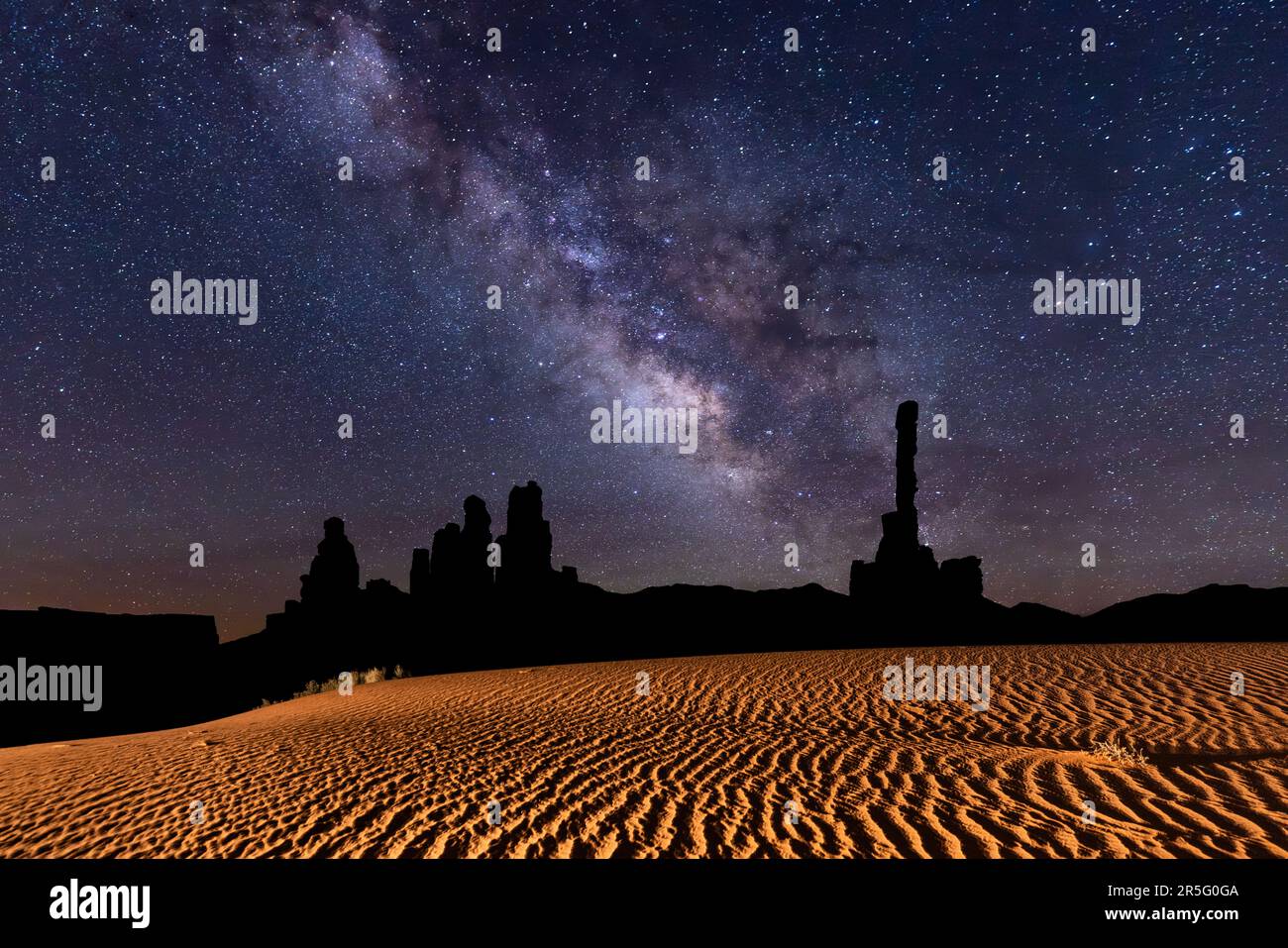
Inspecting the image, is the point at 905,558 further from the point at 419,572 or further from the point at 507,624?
the point at 419,572

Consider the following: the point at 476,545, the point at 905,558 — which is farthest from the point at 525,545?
the point at 905,558

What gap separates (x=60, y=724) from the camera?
32094 millimetres

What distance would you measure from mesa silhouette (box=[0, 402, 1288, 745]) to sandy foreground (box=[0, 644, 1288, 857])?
26.7 meters

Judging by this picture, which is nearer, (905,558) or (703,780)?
(703,780)

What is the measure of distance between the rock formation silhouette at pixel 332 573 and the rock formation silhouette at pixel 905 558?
161 ft

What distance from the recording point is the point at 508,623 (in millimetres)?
53125

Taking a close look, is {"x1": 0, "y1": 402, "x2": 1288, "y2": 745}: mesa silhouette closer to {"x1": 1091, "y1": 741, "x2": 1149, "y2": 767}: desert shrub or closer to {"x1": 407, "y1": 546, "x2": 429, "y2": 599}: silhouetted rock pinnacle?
{"x1": 407, "y1": 546, "x2": 429, "y2": 599}: silhouetted rock pinnacle

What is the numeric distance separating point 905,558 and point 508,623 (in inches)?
1295

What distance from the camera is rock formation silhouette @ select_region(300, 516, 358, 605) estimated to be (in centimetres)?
6397

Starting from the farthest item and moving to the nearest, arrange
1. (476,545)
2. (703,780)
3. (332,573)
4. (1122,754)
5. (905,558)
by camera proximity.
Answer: (332,573), (476,545), (905,558), (1122,754), (703,780)

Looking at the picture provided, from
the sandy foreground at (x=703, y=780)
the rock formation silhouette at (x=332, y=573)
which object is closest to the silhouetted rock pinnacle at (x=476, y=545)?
the rock formation silhouette at (x=332, y=573)

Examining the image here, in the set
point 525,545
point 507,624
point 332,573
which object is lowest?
point 507,624
